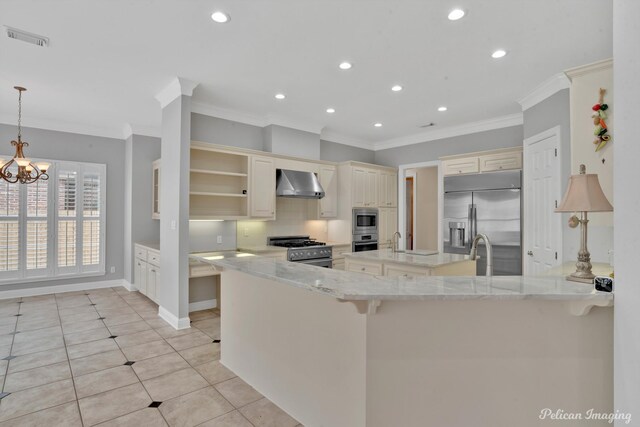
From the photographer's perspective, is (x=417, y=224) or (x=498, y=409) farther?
(x=417, y=224)

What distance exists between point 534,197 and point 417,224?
330 cm

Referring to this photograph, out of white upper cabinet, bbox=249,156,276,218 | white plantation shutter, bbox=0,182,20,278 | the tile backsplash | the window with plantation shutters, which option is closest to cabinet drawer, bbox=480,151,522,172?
the tile backsplash

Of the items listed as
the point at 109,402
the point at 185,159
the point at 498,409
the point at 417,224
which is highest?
the point at 185,159

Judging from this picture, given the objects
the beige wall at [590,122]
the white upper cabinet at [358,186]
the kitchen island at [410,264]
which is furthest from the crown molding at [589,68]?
the white upper cabinet at [358,186]

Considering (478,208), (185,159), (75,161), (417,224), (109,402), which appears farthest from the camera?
(417,224)

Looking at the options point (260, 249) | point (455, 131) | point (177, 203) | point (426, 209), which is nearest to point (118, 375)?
point (177, 203)

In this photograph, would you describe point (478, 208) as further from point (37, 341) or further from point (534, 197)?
point (37, 341)

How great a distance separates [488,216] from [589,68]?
2.65 m

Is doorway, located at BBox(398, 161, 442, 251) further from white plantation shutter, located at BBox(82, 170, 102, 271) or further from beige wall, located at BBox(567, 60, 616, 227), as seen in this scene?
white plantation shutter, located at BBox(82, 170, 102, 271)

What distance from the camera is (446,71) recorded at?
3568 mm

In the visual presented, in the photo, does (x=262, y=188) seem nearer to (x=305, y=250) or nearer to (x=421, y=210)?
(x=305, y=250)

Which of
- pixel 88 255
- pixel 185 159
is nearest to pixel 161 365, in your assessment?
pixel 185 159

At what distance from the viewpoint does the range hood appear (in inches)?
199

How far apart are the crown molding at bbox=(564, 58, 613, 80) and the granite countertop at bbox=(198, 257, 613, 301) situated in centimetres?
178
